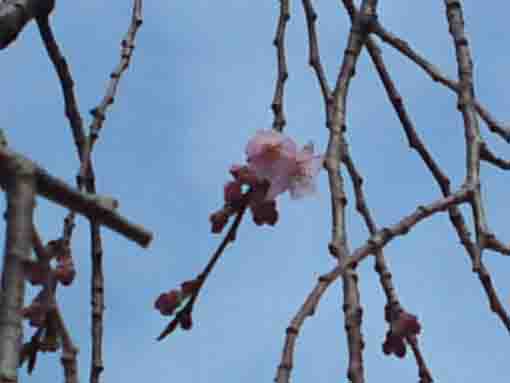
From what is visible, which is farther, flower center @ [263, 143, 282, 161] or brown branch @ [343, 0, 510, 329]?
Result: flower center @ [263, 143, 282, 161]

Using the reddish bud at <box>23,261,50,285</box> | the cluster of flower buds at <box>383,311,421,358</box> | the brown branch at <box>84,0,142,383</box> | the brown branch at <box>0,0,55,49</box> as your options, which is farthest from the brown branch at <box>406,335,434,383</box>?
the reddish bud at <box>23,261,50,285</box>

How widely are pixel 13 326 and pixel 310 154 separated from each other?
1127mm

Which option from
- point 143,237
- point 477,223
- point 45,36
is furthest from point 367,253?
point 45,36

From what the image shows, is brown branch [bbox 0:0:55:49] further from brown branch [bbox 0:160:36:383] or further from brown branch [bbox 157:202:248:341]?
brown branch [bbox 0:160:36:383]

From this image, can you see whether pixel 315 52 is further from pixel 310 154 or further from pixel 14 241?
pixel 14 241

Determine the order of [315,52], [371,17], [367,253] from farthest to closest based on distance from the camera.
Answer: [315,52] → [371,17] → [367,253]

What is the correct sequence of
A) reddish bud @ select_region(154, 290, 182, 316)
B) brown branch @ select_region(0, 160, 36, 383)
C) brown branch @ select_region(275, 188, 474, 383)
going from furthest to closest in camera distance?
reddish bud @ select_region(154, 290, 182, 316) < brown branch @ select_region(275, 188, 474, 383) < brown branch @ select_region(0, 160, 36, 383)

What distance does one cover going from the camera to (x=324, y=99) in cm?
173

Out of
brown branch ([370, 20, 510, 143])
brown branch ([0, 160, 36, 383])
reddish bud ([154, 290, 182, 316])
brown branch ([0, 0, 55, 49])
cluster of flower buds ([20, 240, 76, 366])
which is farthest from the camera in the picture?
brown branch ([370, 20, 510, 143])

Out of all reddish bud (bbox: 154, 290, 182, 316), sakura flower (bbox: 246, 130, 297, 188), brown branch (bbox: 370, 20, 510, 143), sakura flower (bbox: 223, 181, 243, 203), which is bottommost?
reddish bud (bbox: 154, 290, 182, 316)

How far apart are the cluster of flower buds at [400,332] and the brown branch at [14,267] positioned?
0.99m

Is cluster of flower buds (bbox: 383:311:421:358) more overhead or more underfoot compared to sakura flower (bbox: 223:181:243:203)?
more underfoot

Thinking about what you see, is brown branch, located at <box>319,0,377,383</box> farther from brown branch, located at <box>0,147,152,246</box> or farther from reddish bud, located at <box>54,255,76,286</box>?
reddish bud, located at <box>54,255,76,286</box>

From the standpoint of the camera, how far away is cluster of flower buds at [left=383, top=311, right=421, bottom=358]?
5.10 feet
